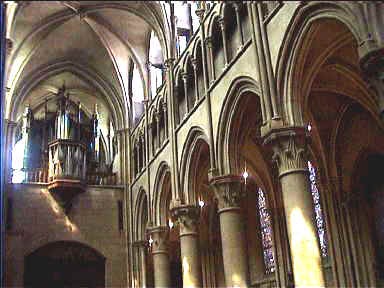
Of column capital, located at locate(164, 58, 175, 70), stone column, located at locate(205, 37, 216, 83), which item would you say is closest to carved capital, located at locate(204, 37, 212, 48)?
stone column, located at locate(205, 37, 216, 83)

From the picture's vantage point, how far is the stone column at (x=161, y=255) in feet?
66.1

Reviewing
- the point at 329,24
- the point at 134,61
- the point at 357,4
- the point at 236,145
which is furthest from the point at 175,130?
the point at 357,4

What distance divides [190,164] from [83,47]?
9.95m

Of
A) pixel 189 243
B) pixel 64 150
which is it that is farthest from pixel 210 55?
pixel 64 150

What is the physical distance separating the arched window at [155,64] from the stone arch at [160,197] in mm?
3515

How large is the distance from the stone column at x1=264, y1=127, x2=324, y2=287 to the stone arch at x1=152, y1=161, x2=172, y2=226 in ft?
30.1

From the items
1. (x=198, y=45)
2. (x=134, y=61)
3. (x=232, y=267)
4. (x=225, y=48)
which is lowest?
(x=232, y=267)

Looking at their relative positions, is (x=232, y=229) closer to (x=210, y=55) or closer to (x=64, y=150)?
(x=210, y=55)

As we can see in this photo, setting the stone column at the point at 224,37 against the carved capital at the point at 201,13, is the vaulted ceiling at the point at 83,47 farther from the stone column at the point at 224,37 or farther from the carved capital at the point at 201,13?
the stone column at the point at 224,37

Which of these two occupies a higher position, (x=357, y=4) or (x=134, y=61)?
(x=134, y=61)

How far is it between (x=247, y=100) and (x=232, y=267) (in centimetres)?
446

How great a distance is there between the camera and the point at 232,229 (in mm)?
14633

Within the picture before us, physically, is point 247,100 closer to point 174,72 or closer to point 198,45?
point 198,45

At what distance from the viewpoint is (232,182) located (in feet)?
49.1
